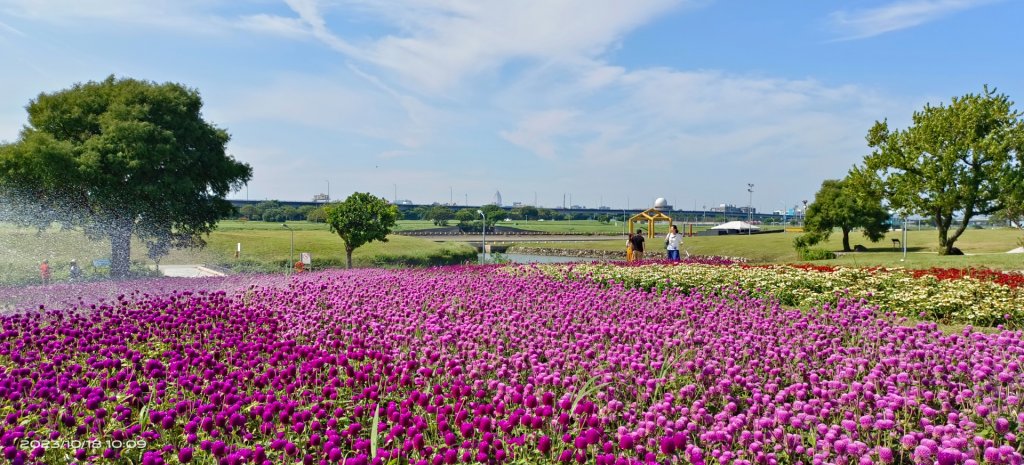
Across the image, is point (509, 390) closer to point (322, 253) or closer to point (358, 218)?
point (358, 218)

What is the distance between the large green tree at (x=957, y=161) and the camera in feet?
108

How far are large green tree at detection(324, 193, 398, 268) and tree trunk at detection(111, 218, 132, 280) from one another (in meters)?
8.84

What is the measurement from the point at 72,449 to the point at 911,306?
457 inches

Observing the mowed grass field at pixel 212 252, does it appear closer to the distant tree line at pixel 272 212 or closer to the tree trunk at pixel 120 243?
the tree trunk at pixel 120 243

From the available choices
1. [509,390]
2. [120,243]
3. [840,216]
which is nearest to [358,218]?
[120,243]

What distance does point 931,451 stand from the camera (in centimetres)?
351

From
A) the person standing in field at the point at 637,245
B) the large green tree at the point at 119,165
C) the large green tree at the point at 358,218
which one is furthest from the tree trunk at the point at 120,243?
the person standing in field at the point at 637,245

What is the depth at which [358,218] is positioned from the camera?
103 ft

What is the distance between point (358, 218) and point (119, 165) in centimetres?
1076

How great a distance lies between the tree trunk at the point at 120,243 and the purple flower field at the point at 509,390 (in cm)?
1955

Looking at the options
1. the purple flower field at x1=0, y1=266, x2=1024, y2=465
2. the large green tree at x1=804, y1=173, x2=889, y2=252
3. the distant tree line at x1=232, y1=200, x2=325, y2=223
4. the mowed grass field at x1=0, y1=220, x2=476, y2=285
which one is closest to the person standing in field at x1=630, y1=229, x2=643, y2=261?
the purple flower field at x1=0, y1=266, x2=1024, y2=465

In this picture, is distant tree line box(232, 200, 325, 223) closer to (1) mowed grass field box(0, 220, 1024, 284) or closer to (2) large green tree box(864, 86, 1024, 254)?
(1) mowed grass field box(0, 220, 1024, 284)

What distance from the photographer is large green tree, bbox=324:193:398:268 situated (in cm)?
3141

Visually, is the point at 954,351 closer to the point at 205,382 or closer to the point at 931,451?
the point at 931,451
